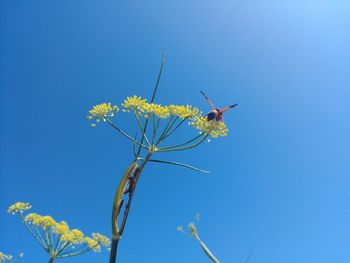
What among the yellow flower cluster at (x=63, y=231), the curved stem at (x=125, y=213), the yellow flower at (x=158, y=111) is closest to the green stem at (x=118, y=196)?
the curved stem at (x=125, y=213)

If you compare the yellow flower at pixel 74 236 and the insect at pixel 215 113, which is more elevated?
the yellow flower at pixel 74 236

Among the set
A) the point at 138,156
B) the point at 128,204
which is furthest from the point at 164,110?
the point at 128,204

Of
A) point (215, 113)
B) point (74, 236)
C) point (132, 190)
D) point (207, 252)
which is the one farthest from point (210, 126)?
point (74, 236)

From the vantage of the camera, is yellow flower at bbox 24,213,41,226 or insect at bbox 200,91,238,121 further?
yellow flower at bbox 24,213,41,226

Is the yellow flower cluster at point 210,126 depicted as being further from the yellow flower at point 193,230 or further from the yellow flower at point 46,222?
the yellow flower at point 46,222

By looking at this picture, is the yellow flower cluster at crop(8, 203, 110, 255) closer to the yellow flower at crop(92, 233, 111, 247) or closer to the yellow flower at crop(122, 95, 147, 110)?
the yellow flower at crop(92, 233, 111, 247)

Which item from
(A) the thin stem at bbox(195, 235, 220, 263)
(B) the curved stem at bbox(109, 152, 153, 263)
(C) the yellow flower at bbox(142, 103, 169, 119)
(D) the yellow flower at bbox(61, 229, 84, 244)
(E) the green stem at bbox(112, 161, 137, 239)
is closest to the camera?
(A) the thin stem at bbox(195, 235, 220, 263)

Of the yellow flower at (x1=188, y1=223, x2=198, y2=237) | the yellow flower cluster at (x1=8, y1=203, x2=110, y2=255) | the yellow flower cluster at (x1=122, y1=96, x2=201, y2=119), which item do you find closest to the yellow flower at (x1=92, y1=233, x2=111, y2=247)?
the yellow flower cluster at (x1=8, y1=203, x2=110, y2=255)

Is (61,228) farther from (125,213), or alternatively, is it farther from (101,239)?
(125,213)
